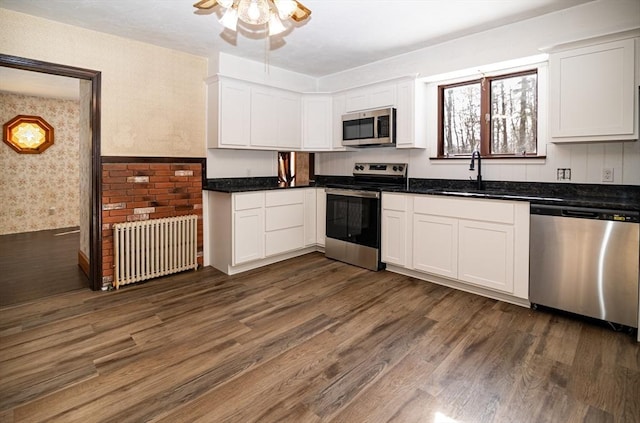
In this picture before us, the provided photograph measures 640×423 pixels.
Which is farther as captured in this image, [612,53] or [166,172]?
[166,172]

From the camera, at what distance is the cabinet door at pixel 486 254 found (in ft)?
10.0

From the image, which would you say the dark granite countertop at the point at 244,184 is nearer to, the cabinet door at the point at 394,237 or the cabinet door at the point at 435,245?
the cabinet door at the point at 394,237

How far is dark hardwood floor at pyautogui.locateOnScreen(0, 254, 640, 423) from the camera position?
5.88ft

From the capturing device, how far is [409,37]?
355 centimetres

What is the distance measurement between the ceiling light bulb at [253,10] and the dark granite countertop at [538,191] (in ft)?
6.96

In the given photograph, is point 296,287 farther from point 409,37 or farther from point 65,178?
point 65,178

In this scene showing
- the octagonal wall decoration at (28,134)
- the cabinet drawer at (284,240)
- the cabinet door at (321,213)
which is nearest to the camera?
the cabinet drawer at (284,240)

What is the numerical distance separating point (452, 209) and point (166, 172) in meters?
3.01

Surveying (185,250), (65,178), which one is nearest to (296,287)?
(185,250)

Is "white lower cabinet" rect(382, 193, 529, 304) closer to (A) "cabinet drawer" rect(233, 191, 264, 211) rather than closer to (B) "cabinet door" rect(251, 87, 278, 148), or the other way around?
(A) "cabinet drawer" rect(233, 191, 264, 211)

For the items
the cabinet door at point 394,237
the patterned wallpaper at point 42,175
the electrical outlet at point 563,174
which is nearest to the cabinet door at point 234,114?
the cabinet door at point 394,237

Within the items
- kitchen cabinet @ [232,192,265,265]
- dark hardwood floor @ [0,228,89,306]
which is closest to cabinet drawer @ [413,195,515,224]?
kitchen cabinet @ [232,192,265,265]

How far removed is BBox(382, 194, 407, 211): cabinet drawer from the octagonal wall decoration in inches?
238

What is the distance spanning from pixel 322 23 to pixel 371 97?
139cm
